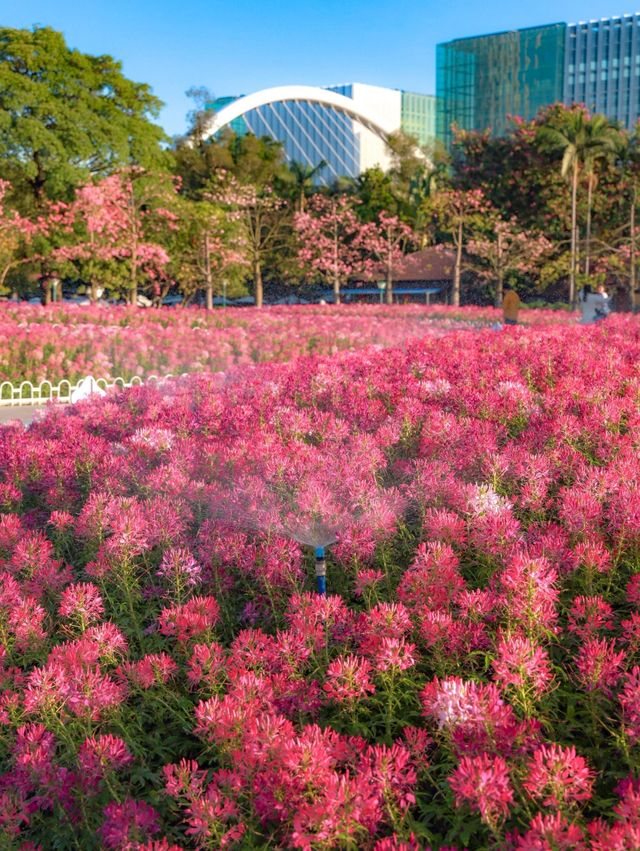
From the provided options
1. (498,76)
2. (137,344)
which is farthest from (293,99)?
(498,76)

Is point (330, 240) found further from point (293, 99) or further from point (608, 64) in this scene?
point (608, 64)

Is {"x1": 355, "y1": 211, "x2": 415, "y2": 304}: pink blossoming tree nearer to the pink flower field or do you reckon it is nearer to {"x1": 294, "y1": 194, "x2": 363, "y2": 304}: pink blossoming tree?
{"x1": 294, "y1": 194, "x2": 363, "y2": 304}: pink blossoming tree

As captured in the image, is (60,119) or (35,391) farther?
(60,119)

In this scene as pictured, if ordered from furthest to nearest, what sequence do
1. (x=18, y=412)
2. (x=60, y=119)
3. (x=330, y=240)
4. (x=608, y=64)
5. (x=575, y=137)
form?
(x=608, y=64)
(x=330, y=240)
(x=575, y=137)
(x=60, y=119)
(x=18, y=412)

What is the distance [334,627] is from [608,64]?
147 metres

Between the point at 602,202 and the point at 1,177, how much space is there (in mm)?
29768

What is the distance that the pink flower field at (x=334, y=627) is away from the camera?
2090mm

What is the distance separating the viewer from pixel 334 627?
2908 millimetres

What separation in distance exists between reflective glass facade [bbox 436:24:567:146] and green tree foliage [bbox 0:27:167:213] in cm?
10417

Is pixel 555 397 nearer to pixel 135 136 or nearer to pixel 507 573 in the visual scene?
pixel 507 573

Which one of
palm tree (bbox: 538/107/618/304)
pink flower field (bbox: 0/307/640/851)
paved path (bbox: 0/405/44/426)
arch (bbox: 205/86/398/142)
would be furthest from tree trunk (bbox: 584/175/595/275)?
pink flower field (bbox: 0/307/640/851)

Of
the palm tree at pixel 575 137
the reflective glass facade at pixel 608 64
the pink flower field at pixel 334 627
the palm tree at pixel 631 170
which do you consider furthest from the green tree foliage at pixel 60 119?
the reflective glass facade at pixel 608 64

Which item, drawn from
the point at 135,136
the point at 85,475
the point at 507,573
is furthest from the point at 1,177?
the point at 507,573

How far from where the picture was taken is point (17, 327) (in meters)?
16.2
